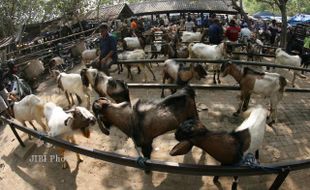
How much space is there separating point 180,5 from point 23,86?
21144 mm

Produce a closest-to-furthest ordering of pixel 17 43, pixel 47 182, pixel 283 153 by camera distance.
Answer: pixel 47 182, pixel 283 153, pixel 17 43

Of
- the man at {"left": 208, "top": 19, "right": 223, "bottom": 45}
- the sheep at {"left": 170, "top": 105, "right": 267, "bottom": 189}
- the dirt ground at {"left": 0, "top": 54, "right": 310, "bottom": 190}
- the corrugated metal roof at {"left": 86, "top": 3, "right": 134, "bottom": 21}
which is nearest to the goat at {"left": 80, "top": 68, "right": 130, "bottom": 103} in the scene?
the dirt ground at {"left": 0, "top": 54, "right": 310, "bottom": 190}

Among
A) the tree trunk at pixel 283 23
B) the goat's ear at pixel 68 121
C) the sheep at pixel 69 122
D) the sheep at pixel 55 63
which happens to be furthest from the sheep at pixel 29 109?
the tree trunk at pixel 283 23

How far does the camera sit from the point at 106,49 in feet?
26.8

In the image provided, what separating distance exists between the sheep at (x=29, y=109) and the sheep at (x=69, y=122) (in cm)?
79

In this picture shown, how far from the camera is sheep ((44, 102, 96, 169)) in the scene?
5073 mm

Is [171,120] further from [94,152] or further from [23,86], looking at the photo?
[23,86]

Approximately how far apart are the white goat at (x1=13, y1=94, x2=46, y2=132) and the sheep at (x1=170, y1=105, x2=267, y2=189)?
4.21 metres

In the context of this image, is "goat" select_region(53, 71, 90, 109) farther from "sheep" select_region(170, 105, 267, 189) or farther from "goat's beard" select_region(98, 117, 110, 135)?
"sheep" select_region(170, 105, 267, 189)

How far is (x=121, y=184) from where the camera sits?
5.16 m

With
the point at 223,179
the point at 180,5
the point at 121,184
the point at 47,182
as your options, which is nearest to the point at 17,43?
the point at 47,182

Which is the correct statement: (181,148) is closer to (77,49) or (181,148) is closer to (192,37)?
(192,37)

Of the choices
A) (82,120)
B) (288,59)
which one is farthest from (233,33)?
(82,120)

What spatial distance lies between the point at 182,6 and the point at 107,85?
22198 millimetres
